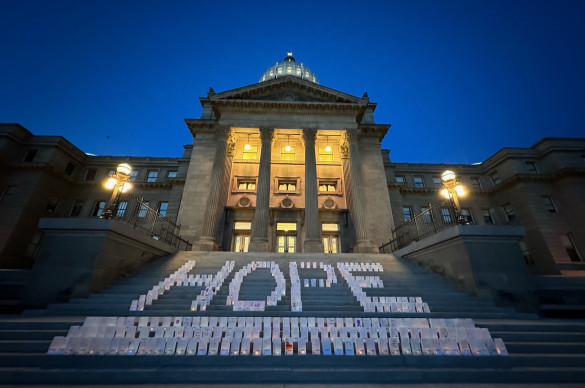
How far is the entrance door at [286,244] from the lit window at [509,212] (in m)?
26.8

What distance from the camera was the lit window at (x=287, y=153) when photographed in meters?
25.8

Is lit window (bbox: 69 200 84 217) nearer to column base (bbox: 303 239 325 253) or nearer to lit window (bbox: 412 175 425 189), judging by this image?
column base (bbox: 303 239 325 253)

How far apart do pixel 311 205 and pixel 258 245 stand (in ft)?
17.6

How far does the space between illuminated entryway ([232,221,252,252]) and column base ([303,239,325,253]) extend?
7375mm

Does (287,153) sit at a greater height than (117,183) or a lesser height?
greater

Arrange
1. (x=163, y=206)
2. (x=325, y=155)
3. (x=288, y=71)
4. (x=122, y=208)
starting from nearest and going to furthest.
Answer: (x=325, y=155) < (x=122, y=208) < (x=163, y=206) < (x=288, y=71)

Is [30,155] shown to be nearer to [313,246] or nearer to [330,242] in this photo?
[313,246]

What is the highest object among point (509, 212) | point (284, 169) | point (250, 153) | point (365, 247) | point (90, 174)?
point (90, 174)

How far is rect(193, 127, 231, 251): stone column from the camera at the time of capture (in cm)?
1748

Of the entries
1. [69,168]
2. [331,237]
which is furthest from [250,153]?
[69,168]

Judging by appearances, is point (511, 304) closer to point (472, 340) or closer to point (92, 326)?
point (472, 340)

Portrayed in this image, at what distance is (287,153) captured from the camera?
26.0 meters

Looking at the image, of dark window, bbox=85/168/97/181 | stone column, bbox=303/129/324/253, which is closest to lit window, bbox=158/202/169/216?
dark window, bbox=85/168/97/181

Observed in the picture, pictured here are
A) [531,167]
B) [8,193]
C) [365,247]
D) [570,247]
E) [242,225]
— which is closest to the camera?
[365,247]
